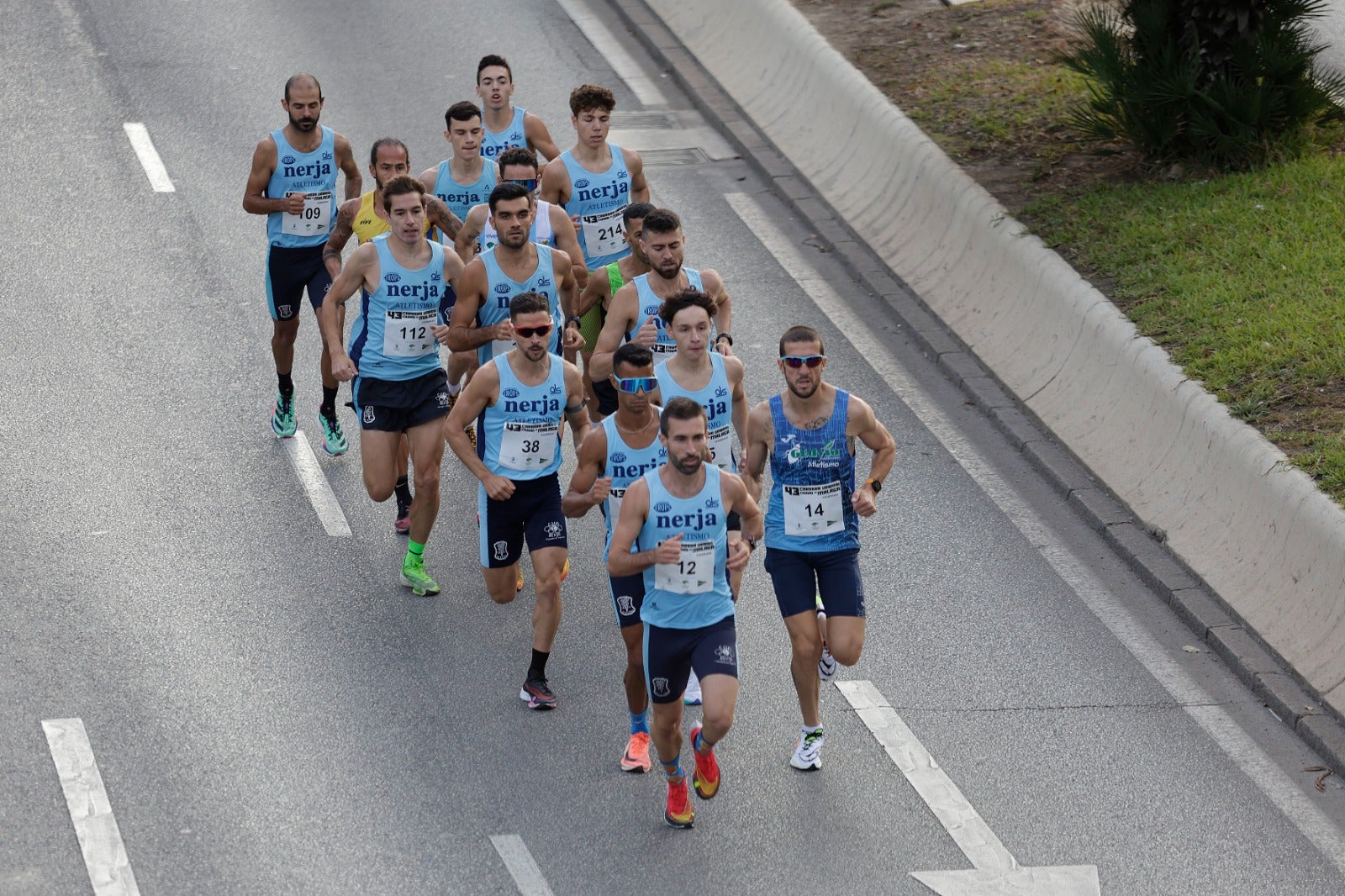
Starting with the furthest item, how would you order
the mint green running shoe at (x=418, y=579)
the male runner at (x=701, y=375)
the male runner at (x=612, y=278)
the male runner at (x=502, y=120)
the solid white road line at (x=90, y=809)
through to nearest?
the male runner at (x=502, y=120)
the male runner at (x=612, y=278)
the mint green running shoe at (x=418, y=579)
the male runner at (x=701, y=375)
the solid white road line at (x=90, y=809)

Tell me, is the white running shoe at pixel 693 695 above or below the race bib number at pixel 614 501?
below

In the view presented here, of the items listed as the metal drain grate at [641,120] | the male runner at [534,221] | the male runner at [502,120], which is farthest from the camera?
the metal drain grate at [641,120]

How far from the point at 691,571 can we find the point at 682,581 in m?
0.06

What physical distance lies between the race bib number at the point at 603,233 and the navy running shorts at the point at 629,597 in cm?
385

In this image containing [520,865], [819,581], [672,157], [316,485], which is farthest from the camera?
[672,157]

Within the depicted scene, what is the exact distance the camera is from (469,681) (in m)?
10.2

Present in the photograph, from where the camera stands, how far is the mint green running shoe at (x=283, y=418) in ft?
41.8

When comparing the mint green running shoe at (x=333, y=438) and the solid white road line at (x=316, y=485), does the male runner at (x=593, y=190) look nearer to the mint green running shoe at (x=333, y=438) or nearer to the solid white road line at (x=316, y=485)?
the mint green running shoe at (x=333, y=438)

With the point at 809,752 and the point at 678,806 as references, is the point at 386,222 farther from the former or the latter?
the point at 678,806

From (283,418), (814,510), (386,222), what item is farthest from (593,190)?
(814,510)

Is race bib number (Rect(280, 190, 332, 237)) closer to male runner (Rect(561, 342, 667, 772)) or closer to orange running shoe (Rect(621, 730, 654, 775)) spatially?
male runner (Rect(561, 342, 667, 772))

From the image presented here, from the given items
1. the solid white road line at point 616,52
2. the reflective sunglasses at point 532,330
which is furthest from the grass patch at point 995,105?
the reflective sunglasses at point 532,330

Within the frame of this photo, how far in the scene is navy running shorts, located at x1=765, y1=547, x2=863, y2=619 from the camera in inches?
370

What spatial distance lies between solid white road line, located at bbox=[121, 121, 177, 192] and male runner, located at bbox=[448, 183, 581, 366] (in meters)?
6.07
